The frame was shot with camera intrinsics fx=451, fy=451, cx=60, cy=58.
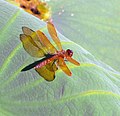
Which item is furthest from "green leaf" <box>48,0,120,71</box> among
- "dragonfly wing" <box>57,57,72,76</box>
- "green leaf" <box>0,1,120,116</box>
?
"dragonfly wing" <box>57,57,72,76</box>

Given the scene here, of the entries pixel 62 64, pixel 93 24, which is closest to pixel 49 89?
pixel 62 64

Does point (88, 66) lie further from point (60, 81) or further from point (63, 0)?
point (63, 0)

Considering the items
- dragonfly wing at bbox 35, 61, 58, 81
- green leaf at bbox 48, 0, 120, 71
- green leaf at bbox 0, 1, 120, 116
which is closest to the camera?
dragonfly wing at bbox 35, 61, 58, 81

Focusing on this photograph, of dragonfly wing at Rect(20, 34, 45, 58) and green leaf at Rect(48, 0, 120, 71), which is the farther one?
green leaf at Rect(48, 0, 120, 71)

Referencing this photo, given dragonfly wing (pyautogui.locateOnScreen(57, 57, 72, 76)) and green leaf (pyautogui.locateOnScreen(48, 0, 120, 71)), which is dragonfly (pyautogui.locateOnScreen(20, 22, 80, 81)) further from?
green leaf (pyautogui.locateOnScreen(48, 0, 120, 71))

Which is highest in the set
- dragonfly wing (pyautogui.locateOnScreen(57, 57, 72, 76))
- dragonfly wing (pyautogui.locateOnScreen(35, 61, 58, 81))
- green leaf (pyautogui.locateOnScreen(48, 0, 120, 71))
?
green leaf (pyautogui.locateOnScreen(48, 0, 120, 71))

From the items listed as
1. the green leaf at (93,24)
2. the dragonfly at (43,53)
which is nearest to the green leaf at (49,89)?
the dragonfly at (43,53)

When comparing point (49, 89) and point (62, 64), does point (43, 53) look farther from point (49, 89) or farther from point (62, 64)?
point (49, 89)
